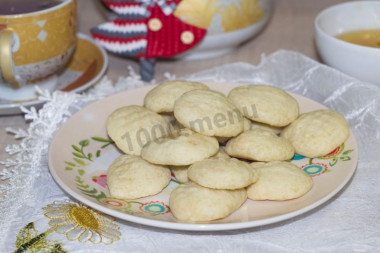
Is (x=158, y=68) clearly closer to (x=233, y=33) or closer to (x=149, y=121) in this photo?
(x=233, y=33)

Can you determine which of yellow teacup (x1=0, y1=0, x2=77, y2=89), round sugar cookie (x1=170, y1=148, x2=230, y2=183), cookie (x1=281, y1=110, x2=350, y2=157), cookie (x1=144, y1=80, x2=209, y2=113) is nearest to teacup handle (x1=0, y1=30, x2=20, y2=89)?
yellow teacup (x1=0, y1=0, x2=77, y2=89)

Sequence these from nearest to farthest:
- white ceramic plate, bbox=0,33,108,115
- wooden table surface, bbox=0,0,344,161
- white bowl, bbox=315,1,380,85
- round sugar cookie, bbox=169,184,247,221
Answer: round sugar cookie, bbox=169,184,247,221
white bowl, bbox=315,1,380,85
white ceramic plate, bbox=0,33,108,115
wooden table surface, bbox=0,0,344,161

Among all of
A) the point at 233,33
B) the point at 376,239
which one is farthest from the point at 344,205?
the point at 233,33

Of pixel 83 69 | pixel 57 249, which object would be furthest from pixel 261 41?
pixel 57 249

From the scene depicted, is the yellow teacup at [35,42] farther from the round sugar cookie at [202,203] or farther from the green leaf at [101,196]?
the round sugar cookie at [202,203]

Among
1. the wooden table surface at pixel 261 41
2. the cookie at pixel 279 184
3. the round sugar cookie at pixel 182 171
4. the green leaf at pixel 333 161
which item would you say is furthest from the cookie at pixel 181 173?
the wooden table surface at pixel 261 41

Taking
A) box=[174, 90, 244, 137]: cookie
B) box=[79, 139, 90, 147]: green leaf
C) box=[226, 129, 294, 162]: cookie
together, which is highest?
box=[174, 90, 244, 137]: cookie

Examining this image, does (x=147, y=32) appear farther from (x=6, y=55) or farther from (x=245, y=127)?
(x=245, y=127)

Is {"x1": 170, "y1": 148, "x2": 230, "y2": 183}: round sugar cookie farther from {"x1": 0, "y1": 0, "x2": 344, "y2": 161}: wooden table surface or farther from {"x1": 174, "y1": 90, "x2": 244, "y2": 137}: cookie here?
{"x1": 0, "y1": 0, "x2": 344, "y2": 161}: wooden table surface

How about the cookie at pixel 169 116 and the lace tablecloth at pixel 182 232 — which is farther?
the cookie at pixel 169 116
